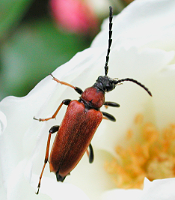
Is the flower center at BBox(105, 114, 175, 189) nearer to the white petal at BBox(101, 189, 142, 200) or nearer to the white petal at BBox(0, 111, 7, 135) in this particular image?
the white petal at BBox(101, 189, 142, 200)

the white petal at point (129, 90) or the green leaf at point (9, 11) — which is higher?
the green leaf at point (9, 11)

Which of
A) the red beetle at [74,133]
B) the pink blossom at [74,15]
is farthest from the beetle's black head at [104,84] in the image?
the pink blossom at [74,15]

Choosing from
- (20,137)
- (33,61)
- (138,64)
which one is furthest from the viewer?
(33,61)

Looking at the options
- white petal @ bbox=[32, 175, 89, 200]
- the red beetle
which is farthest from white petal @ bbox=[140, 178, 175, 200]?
the red beetle

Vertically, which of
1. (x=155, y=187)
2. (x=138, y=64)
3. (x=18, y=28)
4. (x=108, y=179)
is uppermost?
(x=18, y=28)

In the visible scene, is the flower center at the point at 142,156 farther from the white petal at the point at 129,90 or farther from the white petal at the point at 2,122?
the white petal at the point at 2,122

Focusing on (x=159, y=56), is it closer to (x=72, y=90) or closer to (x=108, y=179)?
(x=72, y=90)

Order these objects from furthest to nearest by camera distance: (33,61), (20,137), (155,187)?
1. (33,61)
2. (20,137)
3. (155,187)

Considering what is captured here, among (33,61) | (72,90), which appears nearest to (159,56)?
(72,90)
